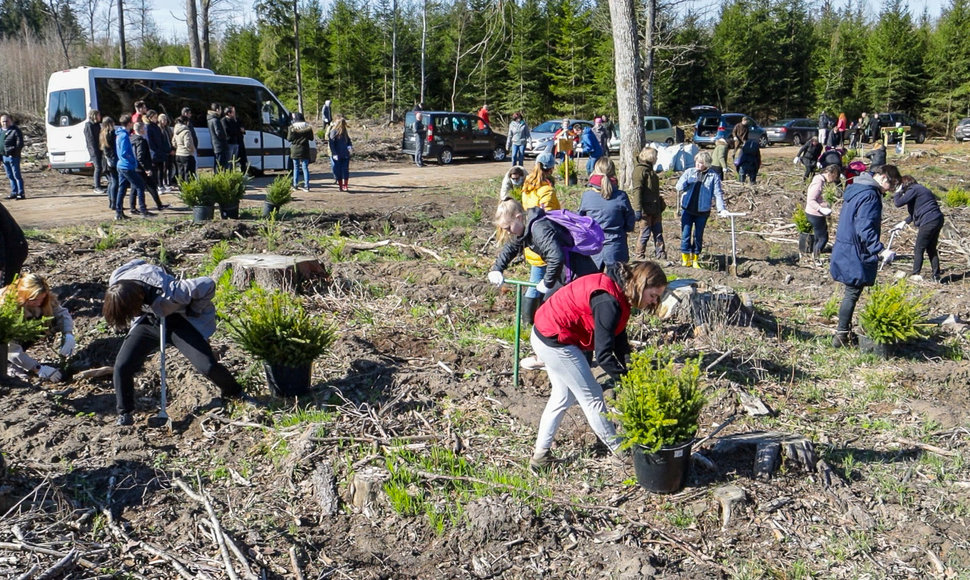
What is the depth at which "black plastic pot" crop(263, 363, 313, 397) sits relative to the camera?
5.71m

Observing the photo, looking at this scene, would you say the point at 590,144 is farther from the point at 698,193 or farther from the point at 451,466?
the point at 451,466

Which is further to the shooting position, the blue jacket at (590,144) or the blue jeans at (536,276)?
the blue jacket at (590,144)

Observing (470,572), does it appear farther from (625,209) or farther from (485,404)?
(625,209)

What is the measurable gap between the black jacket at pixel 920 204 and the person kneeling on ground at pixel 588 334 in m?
7.11

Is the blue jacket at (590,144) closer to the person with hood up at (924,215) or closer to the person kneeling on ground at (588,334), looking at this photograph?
the person with hood up at (924,215)

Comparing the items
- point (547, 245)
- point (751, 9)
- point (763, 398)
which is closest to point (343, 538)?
point (547, 245)

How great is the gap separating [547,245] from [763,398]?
6.50 ft

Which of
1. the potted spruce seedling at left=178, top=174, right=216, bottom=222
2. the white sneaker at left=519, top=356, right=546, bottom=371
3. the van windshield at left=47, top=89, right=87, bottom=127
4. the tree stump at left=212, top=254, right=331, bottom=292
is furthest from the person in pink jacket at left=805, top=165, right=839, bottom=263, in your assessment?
the van windshield at left=47, top=89, right=87, bottom=127

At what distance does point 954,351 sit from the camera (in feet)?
23.2

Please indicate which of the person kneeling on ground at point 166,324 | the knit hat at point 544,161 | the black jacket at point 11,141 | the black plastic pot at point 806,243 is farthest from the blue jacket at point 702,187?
the black jacket at point 11,141

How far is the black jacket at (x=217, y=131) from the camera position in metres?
Answer: 15.3

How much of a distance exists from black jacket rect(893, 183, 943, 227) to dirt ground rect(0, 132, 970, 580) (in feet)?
6.01

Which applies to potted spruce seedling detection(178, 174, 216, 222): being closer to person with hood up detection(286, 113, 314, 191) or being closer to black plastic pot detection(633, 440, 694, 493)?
person with hood up detection(286, 113, 314, 191)

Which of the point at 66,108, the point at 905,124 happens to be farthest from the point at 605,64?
the point at 66,108
